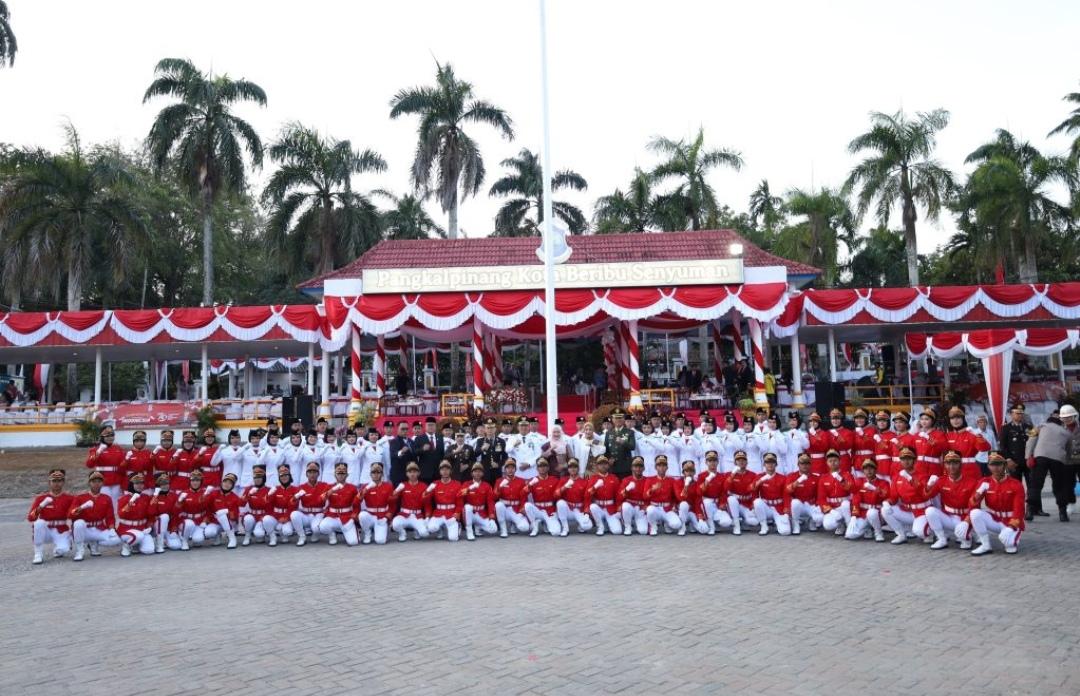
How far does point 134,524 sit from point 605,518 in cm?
608

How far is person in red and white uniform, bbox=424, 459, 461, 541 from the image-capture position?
1016 centimetres

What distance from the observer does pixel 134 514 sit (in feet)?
31.9

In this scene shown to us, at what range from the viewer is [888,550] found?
28.1 feet

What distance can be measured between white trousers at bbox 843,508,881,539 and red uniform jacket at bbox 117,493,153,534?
8.75m

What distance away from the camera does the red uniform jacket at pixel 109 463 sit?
1077 cm

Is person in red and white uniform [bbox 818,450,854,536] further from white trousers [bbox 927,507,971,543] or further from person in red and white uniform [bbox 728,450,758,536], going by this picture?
white trousers [bbox 927,507,971,543]

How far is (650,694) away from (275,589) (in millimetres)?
4259

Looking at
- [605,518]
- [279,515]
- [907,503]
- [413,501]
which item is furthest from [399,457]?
[907,503]

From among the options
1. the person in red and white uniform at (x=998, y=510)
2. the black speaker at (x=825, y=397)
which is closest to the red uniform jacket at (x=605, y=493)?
the person in red and white uniform at (x=998, y=510)

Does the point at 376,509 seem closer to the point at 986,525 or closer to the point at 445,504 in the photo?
the point at 445,504

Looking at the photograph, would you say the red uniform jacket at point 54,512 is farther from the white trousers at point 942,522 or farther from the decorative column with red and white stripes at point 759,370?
the decorative column with red and white stripes at point 759,370

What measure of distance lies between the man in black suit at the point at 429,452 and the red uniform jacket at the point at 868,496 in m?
5.66

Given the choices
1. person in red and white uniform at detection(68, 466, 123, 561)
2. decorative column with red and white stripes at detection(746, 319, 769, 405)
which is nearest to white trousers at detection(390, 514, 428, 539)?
person in red and white uniform at detection(68, 466, 123, 561)

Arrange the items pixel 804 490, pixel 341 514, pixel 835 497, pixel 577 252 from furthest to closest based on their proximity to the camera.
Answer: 1. pixel 577 252
2. pixel 341 514
3. pixel 804 490
4. pixel 835 497
